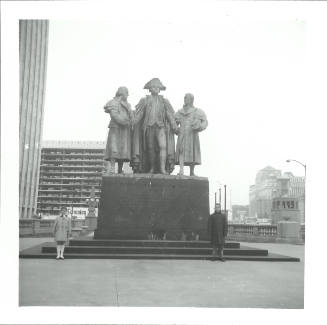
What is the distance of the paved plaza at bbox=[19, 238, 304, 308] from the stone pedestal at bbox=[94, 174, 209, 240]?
1.98m

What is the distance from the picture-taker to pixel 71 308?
20.6 ft

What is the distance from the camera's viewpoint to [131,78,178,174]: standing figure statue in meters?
14.3

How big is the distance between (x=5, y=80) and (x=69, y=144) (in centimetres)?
9406

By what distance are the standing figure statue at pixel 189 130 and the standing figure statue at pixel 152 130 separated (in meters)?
0.27

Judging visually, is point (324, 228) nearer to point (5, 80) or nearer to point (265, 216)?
point (5, 80)

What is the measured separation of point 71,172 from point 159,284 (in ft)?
304

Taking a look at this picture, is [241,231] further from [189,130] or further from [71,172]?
[71,172]

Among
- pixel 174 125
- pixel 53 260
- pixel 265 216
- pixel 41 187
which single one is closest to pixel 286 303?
pixel 53 260

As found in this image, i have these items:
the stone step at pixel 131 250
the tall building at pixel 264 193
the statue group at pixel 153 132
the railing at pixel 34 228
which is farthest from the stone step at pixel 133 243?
the tall building at pixel 264 193

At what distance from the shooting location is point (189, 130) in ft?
47.9

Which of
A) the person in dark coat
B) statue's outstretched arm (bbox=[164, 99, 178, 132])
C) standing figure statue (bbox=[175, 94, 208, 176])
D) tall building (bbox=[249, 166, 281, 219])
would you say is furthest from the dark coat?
tall building (bbox=[249, 166, 281, 219])

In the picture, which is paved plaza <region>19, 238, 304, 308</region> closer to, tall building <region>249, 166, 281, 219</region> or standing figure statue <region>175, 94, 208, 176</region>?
standing figure statue <region>175, 94, 208, 176</region>

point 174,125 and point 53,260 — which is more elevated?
point 174,125

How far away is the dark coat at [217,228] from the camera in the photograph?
11.8 m
